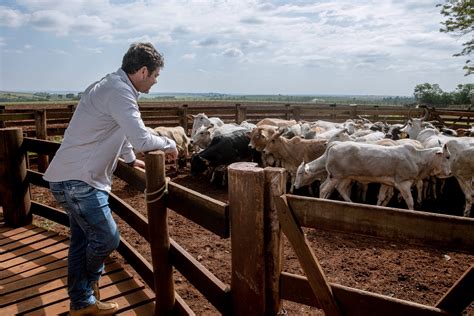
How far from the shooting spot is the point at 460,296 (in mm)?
1552

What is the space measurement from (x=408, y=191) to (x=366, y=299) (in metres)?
6.48

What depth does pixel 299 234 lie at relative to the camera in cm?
186

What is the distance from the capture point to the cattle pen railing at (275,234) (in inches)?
62.4

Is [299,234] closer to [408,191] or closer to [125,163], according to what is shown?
[125,163]

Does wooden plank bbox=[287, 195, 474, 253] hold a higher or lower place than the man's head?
lower

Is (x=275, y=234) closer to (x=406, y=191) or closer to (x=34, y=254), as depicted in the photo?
(x=34, y=254)

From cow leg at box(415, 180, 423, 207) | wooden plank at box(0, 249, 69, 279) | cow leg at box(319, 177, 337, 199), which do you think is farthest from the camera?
cow leg at box(415, 180, 423, 207)

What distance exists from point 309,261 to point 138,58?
180cm

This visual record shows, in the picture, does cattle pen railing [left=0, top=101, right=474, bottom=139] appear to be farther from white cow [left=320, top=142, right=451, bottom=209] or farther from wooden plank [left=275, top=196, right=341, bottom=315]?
wooden plank [left=275, top=196, right=341, bottom=315]

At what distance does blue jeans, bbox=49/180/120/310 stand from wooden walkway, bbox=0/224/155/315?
49 centimetres

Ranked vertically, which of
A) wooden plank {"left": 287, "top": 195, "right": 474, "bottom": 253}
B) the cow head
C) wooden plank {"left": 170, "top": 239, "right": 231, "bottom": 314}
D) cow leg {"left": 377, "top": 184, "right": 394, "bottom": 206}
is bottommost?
cow leg {"left": 377, "top": 184, "right": 394, "bottom": 206}

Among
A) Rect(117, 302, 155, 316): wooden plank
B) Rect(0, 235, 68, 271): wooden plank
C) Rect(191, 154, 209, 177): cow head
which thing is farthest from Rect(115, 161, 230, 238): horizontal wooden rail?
Rect(191, 154, 209, 177): cow head

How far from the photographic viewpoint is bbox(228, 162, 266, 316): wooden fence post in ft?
6.47

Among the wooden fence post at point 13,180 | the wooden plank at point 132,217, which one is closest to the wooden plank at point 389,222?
the wooden plank at point 132,217
